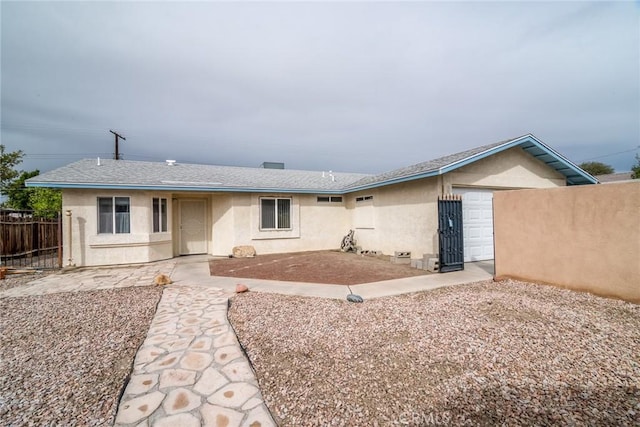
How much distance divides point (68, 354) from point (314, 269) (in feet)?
19.8

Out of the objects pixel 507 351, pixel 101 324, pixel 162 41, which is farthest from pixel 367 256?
pixel 162 41

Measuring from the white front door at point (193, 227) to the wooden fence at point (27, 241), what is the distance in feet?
13.4

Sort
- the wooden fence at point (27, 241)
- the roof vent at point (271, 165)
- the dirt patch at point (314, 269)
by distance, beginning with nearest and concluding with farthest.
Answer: the dirt patch at point (314, 269)
the wooden fence at point (27, 241)
the roof vent at point (271, 165)

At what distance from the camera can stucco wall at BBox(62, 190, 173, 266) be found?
9.24m

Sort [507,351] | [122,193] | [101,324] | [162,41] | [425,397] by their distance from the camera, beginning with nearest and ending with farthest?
[425,397]
[507,351]
[101,324]
[162,41]
[122,193]

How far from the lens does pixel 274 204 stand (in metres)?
12.3

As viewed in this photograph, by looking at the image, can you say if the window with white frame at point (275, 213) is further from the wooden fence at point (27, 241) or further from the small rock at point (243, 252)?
the wooden fence at point (27, 241)

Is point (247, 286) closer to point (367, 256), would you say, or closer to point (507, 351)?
point (507, 351)

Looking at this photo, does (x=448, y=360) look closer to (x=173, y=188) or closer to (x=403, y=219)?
(x=403, y=219)

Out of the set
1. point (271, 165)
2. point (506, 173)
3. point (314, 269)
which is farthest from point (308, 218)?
point (506, 173)

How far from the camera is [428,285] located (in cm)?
643

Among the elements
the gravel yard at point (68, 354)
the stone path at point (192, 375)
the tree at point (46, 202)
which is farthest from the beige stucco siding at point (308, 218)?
the tree at point (46, 202)

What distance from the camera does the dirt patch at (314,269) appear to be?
290 inches

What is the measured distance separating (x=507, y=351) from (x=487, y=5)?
9.91 m
